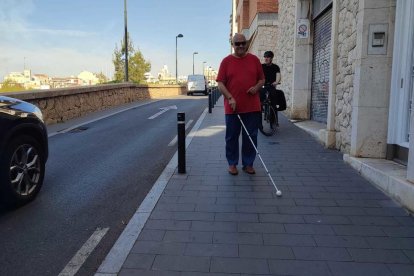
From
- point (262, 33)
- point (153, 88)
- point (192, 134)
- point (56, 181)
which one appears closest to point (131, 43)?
point (153, 88)

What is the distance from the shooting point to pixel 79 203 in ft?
16.0

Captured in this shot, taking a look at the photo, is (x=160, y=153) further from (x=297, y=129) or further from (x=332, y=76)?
(x=297, y=129)

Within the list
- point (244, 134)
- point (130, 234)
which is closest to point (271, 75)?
point (244, 134)

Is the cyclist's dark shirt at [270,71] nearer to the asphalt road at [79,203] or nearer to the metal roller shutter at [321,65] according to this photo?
the metal roller shutter at [321,65]

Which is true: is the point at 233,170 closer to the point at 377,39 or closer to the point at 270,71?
the point at 377,39

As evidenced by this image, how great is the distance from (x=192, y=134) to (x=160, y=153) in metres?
2.36

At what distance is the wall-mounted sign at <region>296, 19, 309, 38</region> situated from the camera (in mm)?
11781

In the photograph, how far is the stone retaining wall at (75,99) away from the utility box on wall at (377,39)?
842 cm

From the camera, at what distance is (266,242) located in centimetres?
362

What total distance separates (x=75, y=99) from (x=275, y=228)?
12984 millimetres

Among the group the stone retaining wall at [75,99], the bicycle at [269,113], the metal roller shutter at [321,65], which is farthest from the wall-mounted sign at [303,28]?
the stone retaining wall at [75,99]

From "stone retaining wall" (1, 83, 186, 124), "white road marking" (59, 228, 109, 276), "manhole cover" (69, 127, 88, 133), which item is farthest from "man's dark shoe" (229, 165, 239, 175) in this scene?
"stone retaining wall" (1, 83, 186, 124)

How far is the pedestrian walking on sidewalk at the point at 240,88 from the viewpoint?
579 cm

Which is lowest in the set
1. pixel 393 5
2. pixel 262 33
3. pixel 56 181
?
pixel 56 181
